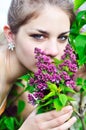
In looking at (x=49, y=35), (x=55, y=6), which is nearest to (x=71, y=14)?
(x=55, y=6)

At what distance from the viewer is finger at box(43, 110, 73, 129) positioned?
1282 millimetres

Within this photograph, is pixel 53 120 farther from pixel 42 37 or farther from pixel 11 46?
pixel 11 46

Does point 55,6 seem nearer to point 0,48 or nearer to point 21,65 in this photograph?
point 21,65

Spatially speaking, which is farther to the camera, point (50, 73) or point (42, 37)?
point (42, 37)

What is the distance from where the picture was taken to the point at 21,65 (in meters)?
1.82

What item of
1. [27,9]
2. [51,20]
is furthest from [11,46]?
[51,20]

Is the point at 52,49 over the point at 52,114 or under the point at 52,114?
over

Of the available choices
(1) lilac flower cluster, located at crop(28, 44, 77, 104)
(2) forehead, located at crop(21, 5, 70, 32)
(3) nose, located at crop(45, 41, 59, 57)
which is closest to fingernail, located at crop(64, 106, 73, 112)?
(1) lilac flower cluster, located at crop(28, 44, 77, 104)

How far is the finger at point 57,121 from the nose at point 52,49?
0.79ft

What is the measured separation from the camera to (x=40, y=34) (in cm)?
147

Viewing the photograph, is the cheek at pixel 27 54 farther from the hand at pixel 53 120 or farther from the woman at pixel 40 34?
the hand at pixel 53 120

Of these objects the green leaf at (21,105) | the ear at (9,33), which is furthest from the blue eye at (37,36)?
the green leaf at (21,105)

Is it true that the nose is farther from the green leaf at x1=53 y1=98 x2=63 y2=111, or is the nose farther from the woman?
the green leaf at x1=53 y1=98 x2=63 y2=111

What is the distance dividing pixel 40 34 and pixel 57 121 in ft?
1.17
